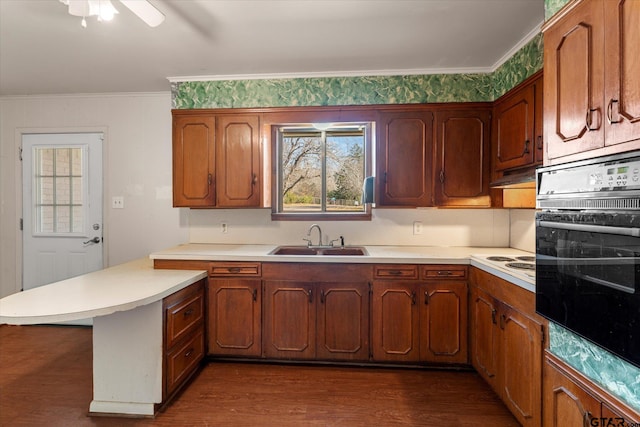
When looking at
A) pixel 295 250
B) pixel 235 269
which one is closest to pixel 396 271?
pixel 295 250

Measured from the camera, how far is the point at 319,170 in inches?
126

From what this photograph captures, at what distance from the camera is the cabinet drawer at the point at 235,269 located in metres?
2.55

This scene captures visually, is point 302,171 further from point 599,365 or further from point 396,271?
point 599,365

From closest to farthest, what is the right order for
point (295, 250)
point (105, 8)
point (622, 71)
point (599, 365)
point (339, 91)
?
point (622, 71) → point (599, 365) → point (105, 8) → point (339, 91) → point (295, 250)

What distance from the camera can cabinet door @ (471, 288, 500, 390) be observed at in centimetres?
208

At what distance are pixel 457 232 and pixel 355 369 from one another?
156 cm

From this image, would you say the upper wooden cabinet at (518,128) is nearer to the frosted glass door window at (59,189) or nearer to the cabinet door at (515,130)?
the cabinet door at (515,130)

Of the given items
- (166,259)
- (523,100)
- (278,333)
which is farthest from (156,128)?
(523,100)

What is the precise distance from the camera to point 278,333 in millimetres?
2535

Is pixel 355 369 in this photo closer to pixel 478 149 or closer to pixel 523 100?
pixel 478 149

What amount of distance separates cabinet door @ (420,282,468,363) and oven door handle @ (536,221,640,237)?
121 centimetres

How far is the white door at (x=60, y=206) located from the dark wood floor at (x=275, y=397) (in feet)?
3.19

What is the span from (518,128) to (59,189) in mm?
4362

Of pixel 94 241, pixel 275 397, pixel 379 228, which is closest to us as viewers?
pixel 275 397
